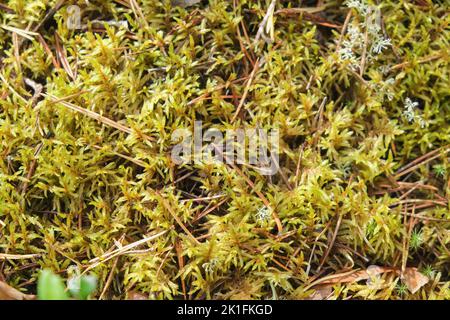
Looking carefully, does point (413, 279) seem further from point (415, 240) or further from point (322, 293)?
point (322, 293)

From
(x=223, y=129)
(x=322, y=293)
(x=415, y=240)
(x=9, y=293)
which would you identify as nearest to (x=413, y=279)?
(x=415, y=240)

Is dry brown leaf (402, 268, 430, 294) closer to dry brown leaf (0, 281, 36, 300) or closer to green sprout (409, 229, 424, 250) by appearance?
green sprout (409, 229, 424, 250)

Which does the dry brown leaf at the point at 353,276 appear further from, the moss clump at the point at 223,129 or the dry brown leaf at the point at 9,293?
the dry brown leaf at the point at 9,293

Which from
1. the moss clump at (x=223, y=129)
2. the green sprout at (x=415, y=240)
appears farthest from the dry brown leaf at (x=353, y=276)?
the green sprout at (x=415, y=240)
